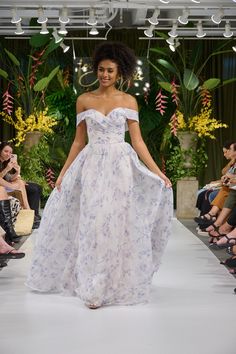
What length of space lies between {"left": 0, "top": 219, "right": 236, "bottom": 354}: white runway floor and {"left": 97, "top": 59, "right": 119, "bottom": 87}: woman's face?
1.25 metres

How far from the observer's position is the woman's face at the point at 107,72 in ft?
15.7

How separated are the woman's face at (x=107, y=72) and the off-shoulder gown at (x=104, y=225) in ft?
0.55

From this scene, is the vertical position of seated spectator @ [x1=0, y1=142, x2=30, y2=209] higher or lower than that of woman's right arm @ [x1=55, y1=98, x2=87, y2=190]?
lower

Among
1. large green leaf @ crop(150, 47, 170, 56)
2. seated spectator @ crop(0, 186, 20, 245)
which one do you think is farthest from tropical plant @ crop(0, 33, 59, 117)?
seated spectator @ crop(0, 186, 20, 245)

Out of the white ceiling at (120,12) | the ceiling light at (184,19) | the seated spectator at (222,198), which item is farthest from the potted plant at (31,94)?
the seated spectator at (222,198)

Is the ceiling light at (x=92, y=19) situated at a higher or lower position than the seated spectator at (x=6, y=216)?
higher

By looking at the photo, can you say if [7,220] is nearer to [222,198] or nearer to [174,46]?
[222,198]

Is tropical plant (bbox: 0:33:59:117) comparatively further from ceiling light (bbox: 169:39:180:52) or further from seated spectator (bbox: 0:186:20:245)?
seated spectator (bbox: 0:186:20:245)

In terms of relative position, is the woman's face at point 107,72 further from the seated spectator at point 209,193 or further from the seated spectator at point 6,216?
the seated spectator at point 209,193

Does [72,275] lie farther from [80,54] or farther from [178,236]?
[80,54]

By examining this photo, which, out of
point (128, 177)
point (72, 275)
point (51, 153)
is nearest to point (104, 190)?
point (128, 177)

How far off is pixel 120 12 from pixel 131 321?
317 inches

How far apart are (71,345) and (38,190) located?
6.06 meters

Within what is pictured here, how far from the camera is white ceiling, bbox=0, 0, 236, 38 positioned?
892 centimetres
